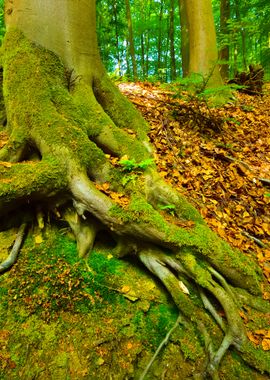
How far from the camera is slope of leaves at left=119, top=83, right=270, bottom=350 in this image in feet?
12.4

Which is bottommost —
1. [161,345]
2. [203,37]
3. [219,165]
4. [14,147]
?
[161,345]

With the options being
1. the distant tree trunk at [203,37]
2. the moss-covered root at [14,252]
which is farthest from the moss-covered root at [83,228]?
the distant tree trunk at [203,37]

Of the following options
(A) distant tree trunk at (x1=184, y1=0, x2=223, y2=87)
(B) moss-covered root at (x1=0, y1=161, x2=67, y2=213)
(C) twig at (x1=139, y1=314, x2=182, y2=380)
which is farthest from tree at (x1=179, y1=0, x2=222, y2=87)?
(C) twig at (x1=139, y1=314, x2=182, y2=380)

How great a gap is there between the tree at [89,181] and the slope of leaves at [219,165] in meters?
0.42

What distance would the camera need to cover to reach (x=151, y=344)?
8.27ft

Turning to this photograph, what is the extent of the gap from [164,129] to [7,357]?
4076mm

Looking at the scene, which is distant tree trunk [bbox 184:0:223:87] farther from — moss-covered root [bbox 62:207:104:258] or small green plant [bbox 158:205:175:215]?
moss-covered root [bbox 62:207:104:258]

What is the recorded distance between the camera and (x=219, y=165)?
4777 mm

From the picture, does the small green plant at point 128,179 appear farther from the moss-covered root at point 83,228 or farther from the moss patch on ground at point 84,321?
the moss patch on ground at point 84,321

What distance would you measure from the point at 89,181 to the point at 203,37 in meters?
6.49

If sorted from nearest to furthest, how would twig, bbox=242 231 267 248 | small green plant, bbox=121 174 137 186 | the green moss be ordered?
the green moss < small green plant, bbox=121 174 137 186 < twig, bbox=242 231 267 248

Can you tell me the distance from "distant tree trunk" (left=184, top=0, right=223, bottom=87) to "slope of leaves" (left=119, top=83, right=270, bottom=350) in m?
1.53

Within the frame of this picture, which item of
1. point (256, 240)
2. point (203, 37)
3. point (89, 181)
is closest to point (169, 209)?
point (89, 181)

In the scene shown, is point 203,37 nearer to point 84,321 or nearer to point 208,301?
point 208,301
